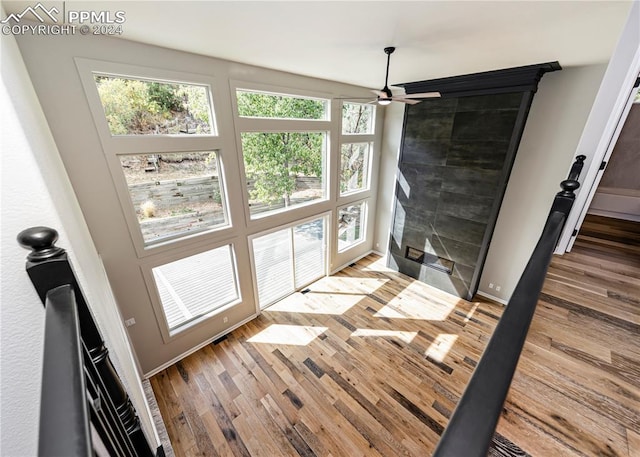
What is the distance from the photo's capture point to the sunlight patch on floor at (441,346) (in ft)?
12.0

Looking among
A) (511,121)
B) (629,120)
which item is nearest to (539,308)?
(511,121)

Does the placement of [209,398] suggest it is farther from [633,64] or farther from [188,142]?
[633,64]

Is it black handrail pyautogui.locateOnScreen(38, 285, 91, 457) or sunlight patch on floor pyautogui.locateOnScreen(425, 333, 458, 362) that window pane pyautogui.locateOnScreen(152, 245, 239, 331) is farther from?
sunlight patch on floor pyautogui.locateOnScreen(425, 333, 458, 362)

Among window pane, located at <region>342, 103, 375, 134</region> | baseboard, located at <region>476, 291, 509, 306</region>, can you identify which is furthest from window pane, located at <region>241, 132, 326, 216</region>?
baseboard, located at <region>476, 291, 509, 306</region>

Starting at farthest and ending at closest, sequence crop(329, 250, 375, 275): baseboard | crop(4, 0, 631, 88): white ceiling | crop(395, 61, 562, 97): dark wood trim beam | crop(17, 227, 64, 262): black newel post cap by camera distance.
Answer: crop(329, 250, 375, 275): baseboard
crop(395, 61, 562, 97): dark wood trim beam
crop(4, 0, 631, 88): white ceiling
crop(17, 227, 64, 262): black newel post cap

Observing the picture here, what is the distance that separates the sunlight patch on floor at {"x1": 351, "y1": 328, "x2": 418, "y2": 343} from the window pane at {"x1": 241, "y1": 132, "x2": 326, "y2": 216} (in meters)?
2.48

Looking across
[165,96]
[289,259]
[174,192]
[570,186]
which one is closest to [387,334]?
[289,259]

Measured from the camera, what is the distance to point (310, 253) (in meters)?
5.62

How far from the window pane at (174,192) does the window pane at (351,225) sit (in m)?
2.93

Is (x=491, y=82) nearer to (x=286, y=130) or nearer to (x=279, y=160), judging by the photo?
(x=286, y=130)

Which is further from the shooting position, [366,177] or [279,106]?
[366,177]

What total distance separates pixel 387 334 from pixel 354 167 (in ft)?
11.6

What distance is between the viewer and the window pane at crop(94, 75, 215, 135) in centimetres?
254

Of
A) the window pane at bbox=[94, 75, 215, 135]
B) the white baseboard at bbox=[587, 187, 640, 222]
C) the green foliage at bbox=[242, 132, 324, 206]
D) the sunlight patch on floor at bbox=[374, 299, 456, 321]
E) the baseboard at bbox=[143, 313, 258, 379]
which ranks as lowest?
the baseboard at bbox=[143, 313, 258, 379]
